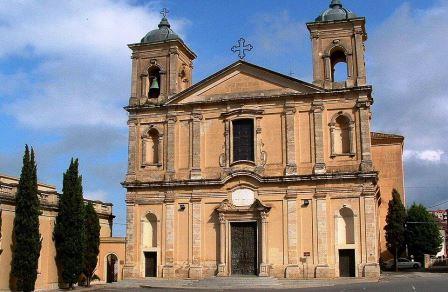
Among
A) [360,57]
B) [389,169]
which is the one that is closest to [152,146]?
[360,57]

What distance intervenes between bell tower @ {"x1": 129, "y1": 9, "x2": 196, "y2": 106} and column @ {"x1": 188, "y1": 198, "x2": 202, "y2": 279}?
241 inches

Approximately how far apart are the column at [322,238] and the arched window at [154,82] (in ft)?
35.9

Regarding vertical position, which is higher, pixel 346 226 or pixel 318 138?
pixel 318 138

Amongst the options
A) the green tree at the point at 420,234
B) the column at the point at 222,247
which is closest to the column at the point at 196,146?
the column at the point at 222,247

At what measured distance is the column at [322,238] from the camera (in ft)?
92.3

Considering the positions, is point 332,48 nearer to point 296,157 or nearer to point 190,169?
point 296,157

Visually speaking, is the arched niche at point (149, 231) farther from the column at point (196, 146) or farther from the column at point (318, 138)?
the column at point (318, 138)

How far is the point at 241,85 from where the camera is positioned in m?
31.5

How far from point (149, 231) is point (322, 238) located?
29.9ft

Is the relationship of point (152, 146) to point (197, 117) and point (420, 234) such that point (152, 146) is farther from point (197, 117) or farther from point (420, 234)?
point (420, 234)

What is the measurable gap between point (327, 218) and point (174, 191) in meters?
7.94

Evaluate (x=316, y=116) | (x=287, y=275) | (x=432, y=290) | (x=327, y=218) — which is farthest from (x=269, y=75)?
(x=432, y=290)

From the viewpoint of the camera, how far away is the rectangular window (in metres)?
30.8

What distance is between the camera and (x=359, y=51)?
99.1 feet
